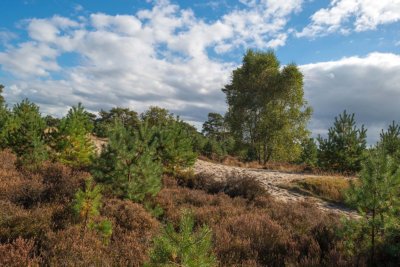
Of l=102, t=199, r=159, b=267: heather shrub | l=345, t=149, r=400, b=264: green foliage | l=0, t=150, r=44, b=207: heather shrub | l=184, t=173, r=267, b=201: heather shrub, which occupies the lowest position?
l=102, t=199, r=159, b=267: heather shrub

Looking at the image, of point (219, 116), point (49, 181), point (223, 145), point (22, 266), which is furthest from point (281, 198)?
point (219, 116)

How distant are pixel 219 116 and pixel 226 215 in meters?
55.9

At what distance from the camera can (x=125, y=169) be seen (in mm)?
9375

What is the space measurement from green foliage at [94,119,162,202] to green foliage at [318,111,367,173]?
13.9 meters

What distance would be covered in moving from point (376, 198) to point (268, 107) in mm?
24789

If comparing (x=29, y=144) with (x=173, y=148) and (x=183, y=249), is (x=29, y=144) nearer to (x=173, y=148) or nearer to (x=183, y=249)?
(x=173, y=148)

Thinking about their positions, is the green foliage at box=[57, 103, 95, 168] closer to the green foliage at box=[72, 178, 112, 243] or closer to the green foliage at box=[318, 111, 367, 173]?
the green foliage at box=[72, 178, 112, 243]

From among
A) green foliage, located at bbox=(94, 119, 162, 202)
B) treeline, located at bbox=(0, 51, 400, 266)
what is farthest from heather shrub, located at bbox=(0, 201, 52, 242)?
green foliage, located at bbox=(94, 119, 162, 202)

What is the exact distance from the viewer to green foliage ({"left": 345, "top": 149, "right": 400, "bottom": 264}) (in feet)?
19.6

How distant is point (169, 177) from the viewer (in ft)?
46.6

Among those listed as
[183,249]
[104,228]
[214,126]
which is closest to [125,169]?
[104,228]

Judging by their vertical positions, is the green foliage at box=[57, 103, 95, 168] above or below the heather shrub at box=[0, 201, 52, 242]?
above

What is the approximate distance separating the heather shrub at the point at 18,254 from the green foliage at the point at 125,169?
12.0 feet

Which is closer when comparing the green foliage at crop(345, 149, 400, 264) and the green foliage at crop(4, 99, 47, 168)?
the green foliage at crop(345, 149, 400, 264)
